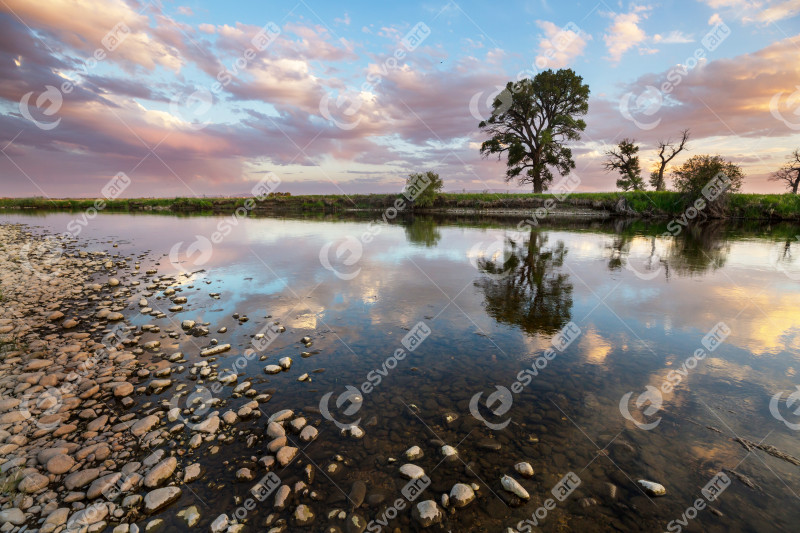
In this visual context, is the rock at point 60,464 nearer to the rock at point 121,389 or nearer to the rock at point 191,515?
the rock at point 121,389

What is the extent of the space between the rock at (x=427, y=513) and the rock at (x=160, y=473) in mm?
3292

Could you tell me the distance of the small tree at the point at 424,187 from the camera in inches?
2571

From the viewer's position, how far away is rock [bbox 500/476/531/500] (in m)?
4.16

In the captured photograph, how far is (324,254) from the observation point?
2058cm

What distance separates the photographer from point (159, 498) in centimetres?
404

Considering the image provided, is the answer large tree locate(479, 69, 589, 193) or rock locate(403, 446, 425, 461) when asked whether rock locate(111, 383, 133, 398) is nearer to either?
rock locate(403, 446, 425, 461)

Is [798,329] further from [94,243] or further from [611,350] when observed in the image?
[94,243]

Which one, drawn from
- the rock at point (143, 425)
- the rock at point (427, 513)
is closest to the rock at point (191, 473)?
the rock at point (143, 425)

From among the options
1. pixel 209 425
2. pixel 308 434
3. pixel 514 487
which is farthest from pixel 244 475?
pixel 514 487

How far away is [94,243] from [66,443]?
2883 centimetres

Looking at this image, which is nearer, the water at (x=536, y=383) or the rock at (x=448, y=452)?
the water at (x=536, y=383)

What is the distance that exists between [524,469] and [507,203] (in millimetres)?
62681

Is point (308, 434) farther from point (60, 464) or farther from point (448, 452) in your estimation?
point (60, 464)

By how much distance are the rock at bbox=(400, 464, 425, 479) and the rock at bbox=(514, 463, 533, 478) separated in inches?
51.9
